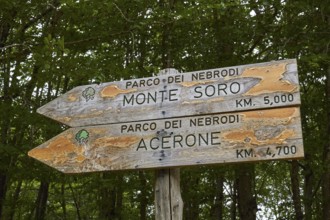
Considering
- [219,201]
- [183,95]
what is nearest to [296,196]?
[219,201]

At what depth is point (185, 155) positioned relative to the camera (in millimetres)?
2791

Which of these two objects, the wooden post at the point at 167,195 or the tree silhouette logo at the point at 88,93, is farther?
the tree silhouette logo at the point at 88,93

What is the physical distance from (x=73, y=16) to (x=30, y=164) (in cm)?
245

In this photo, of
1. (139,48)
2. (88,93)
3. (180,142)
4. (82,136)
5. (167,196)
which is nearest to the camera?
(180,142)

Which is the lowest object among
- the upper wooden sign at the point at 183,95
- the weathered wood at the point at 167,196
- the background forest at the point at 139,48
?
the weathered wood at the point at 167,196

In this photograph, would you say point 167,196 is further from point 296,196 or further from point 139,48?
point 296,196

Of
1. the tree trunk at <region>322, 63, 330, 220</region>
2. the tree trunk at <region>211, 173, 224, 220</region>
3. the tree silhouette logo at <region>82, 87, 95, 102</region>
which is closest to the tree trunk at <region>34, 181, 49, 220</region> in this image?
the tree trunk at <region>211, 173, 224, 220</region>

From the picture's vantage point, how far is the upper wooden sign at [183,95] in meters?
2.80

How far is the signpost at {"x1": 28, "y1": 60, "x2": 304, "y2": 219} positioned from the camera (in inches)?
106

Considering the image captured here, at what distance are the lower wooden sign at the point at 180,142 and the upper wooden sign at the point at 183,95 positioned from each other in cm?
6

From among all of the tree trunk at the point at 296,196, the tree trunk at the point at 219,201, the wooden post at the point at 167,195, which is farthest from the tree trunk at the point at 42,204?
the wooden post at the point at 167,195

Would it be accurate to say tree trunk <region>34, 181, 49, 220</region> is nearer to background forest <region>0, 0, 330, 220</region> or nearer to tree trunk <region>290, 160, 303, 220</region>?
background forest <region>0, 0, 330, 220</region>

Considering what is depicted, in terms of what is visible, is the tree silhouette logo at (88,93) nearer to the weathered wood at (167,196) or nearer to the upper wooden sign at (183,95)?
the upper wooden sign at (183,95)

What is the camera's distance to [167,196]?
9.77ft
